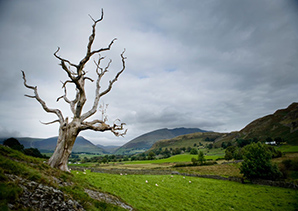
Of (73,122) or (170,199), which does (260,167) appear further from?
(73,122)

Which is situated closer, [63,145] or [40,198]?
[40,198]

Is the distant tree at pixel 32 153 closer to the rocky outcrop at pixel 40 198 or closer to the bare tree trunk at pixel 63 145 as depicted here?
the bare tree trunk at pixel 63 145

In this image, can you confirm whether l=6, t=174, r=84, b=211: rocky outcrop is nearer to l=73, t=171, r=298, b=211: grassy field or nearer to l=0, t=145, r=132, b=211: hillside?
l=0, t=145, r=132, b=211: hillside

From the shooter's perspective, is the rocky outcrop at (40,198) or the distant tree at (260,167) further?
the distant tree at (260,167)

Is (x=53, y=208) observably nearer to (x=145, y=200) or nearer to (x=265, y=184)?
(x=145, y=200)

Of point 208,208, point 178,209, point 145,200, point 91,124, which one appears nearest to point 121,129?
point 91,124

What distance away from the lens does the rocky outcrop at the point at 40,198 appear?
491 centimetres

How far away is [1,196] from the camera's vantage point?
4.37 meters

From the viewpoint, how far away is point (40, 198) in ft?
17.7

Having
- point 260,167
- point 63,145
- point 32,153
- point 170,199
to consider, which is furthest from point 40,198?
point 32,153

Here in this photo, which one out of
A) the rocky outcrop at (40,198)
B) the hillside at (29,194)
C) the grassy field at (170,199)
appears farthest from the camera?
the grassy field at (170,199)

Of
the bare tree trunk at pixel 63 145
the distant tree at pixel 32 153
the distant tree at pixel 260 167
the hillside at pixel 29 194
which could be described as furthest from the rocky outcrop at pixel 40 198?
the distant tree at pixel 32 153

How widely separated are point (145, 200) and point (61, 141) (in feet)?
31.3

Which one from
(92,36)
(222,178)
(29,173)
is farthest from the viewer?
(222,178)
